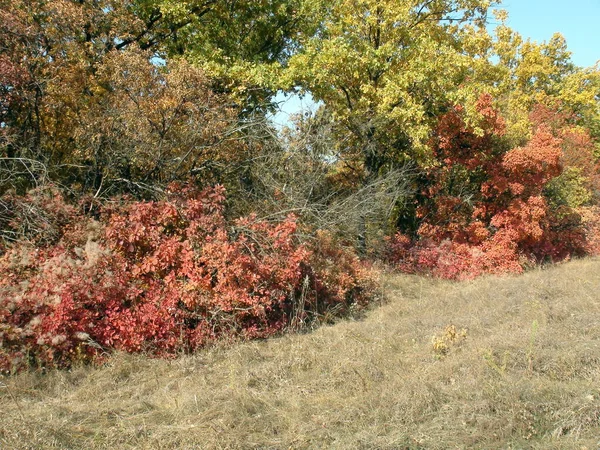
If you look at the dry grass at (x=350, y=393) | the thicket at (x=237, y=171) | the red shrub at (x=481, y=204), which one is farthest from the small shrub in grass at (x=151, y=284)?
the red shrub at (x=481, y=204)

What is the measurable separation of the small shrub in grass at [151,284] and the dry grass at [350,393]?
18.0 inches

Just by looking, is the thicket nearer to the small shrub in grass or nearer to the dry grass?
the small shrub in grass

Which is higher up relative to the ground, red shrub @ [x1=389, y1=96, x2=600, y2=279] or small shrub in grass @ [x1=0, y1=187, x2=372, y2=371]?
red shrub @ [x1=389, y1=96, x2=600, y2=279]

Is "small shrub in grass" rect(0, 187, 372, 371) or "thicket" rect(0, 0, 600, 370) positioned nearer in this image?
"small shrub in grass" rect(0, 187, 372, 371)

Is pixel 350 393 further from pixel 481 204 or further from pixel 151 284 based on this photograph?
pixel 481 204

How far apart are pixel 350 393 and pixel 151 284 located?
3.92 meters

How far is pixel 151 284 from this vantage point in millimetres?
8227

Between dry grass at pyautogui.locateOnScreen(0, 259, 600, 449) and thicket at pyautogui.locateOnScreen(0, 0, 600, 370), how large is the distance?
1.04 m

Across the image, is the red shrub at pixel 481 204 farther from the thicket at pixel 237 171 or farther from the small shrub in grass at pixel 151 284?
the small shrub in grass at pixel 151 284

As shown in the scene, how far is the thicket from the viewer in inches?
316

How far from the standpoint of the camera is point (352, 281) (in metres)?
11.3

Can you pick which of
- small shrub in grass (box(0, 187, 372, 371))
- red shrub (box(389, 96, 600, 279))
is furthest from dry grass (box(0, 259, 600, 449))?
red shrub (box(389, 96, 600, 279))

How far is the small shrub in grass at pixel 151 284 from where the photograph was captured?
702cm

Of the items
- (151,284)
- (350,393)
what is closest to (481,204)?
(151,284)
